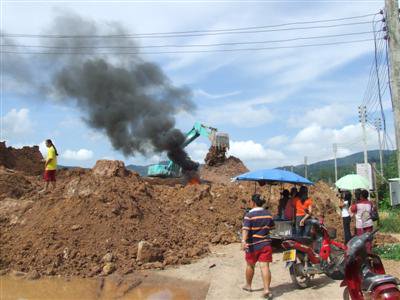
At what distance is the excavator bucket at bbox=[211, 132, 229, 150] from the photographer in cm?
2973

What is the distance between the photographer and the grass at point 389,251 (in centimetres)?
996

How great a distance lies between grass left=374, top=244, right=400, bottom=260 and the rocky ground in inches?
71.2

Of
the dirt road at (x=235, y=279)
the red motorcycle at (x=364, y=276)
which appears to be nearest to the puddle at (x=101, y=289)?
the dirt road at (x=235, y=279)

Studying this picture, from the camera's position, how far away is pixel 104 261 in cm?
930

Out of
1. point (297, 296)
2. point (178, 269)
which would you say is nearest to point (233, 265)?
point (178, 269)

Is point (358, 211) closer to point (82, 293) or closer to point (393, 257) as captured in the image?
point (393, 257)

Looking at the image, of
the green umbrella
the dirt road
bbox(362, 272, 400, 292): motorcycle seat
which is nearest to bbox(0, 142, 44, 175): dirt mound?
the dirt road

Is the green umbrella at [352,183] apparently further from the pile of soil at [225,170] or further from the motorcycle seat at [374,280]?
the pile of soil at [225,170]

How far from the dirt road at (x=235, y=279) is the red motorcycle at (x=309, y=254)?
0.78ft

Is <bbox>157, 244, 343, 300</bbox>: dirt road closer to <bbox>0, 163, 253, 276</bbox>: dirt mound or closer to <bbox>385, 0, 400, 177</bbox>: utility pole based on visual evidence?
<bbox>0, 163, 253, 276</bbox>: dirt mound

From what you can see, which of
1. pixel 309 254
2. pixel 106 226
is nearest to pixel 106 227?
pixel 106 226

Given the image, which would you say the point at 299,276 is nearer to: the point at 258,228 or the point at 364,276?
the point at 258,228

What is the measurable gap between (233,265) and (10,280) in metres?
4.35

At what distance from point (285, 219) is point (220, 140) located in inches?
777
